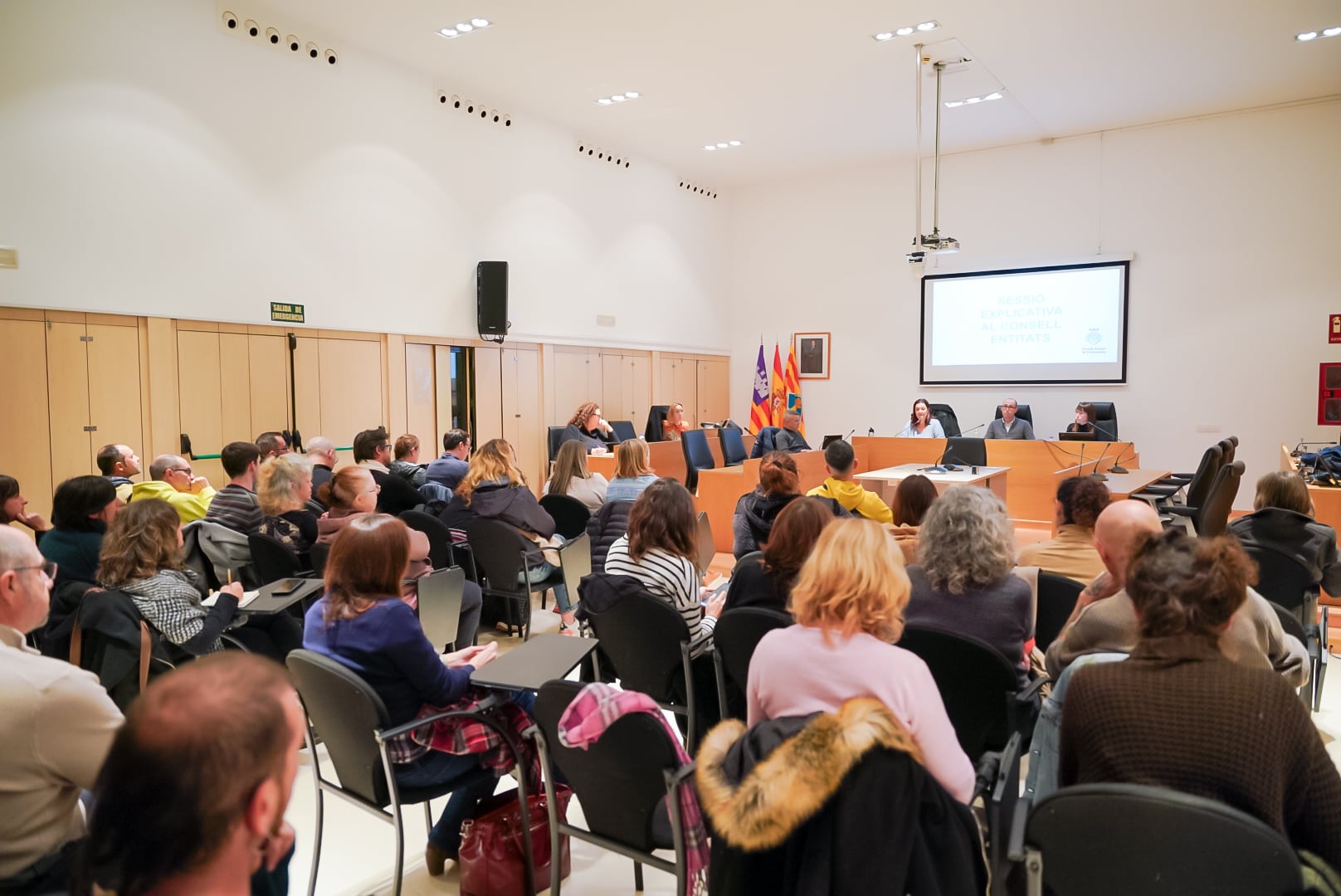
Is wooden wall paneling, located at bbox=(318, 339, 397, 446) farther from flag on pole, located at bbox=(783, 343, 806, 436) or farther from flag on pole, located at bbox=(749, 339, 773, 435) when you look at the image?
flag on pole, located at bbox=(783, 343, 806, 436)

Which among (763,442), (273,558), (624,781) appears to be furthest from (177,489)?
(763,442)

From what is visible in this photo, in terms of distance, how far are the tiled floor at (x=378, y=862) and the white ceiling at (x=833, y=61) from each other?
6.61 m

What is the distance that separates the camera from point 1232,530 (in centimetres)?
424

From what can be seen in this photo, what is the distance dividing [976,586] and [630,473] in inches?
120

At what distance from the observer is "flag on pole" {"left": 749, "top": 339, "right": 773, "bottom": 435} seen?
11.9 metres

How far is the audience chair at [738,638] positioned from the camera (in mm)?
2584

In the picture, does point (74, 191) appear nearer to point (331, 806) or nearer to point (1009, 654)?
point (331, 806)

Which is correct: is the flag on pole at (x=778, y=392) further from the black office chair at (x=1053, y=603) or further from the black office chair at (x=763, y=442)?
the black office chair at (x=1053, y=603)

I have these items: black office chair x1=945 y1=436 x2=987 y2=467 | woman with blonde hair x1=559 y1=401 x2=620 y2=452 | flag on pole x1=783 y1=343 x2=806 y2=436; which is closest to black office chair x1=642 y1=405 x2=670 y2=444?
woman with blonde hair x1=559 y1=401 x2=620 y2=452

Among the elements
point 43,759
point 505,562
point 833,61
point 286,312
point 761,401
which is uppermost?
point 833,61

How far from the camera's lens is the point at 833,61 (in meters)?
8.55

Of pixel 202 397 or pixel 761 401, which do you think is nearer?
pixel 202 397

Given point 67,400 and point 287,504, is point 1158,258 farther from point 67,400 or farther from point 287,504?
point 67,400

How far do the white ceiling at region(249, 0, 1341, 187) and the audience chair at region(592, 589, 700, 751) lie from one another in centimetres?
615
